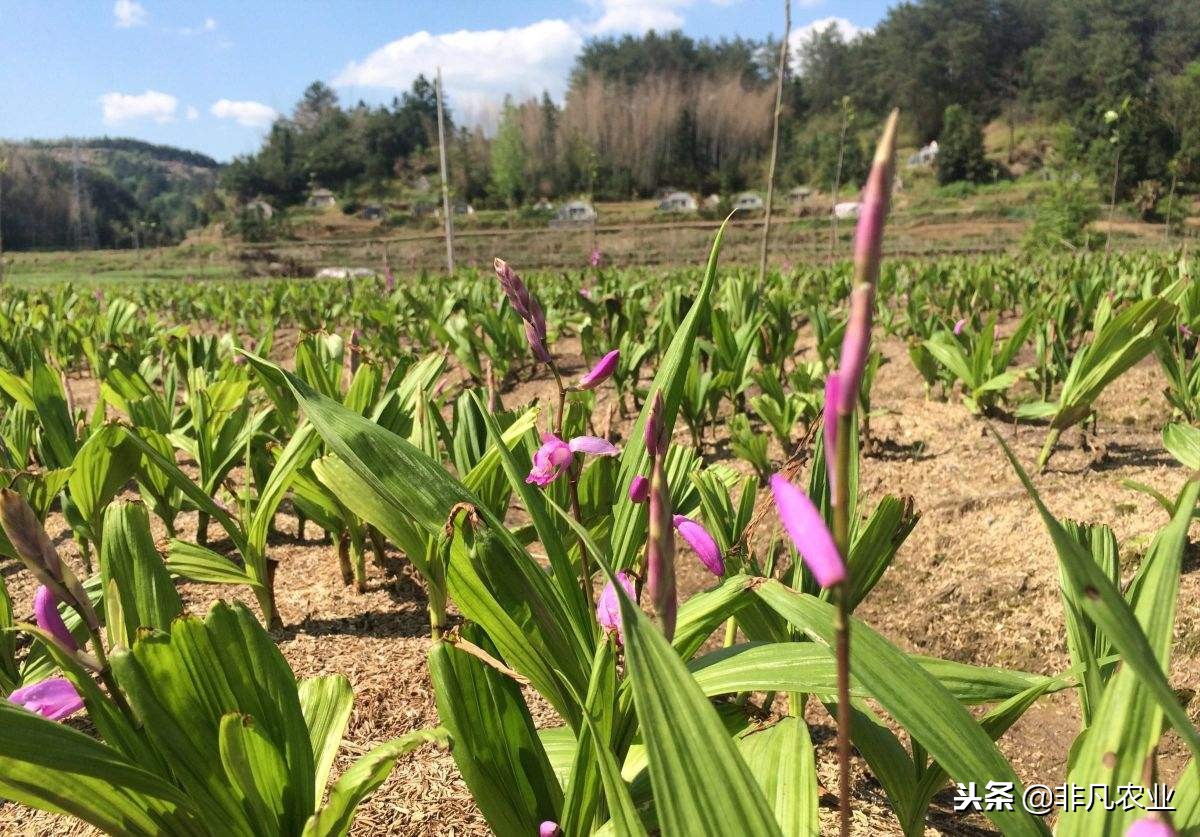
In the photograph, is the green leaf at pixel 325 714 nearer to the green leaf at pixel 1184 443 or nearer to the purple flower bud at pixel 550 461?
the purple flower bud at pixel 550 461

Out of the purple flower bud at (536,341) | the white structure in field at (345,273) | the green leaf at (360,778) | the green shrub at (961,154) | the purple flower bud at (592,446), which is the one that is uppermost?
the green shrub at (961,154)

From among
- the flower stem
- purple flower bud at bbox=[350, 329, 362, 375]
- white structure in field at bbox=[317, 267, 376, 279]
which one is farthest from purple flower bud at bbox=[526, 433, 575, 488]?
white structure in field at bbox=[317, 267, 376, 279]

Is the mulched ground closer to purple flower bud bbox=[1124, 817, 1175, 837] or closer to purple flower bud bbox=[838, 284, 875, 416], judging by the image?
purple flower bud bbox=[1124, 817, 1175, 837]

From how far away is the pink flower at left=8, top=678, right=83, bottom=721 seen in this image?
0.83 m

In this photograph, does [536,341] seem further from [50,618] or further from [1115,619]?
[1115,619]

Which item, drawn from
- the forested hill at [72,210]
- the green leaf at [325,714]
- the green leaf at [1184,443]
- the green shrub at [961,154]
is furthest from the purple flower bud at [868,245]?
the forested hill at [72,210]

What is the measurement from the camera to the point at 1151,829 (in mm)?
452

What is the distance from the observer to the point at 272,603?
5.47 feet

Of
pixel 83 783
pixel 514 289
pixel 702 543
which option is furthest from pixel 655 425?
pixel 83 783

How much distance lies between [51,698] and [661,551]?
737mm

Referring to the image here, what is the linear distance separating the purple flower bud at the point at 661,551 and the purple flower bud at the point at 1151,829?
304mm

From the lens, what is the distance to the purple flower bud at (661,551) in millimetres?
505

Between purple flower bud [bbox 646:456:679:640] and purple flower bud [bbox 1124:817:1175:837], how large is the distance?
0.30 metres

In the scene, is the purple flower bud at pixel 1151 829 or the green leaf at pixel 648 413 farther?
the green leaf at pixel 648 413
